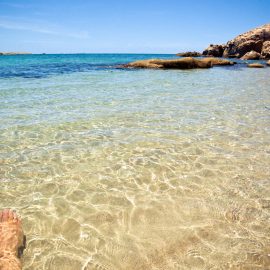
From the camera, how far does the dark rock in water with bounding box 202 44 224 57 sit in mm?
73500

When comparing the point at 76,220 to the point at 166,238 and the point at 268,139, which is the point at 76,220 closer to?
the point at 166,238

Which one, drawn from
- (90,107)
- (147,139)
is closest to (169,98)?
(90,107)

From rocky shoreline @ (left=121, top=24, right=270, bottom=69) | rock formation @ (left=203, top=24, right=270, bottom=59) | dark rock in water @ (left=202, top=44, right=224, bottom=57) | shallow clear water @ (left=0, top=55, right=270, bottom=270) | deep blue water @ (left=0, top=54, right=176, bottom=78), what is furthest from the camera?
dark rock in water @ (left=202, top=44, right=224, bottom=57)

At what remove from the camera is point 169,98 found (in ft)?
38.2

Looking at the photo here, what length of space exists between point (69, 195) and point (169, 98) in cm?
849

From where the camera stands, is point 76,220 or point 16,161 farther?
point 16,161

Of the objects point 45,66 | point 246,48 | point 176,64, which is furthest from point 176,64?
point 246,48

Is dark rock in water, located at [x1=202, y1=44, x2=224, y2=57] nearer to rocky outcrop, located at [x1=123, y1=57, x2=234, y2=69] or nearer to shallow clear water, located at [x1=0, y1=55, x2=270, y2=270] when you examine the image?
rocky outcrop, located at [x1=123, y1=57, x2=234, y2=69]

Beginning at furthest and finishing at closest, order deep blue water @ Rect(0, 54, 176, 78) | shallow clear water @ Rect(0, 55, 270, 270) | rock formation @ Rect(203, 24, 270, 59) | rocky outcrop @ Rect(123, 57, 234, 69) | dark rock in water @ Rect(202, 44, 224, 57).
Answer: dark rock in water @ Rect(202, 44, 224, 57), rock formation @ Rect(203, 24, 270, 59), rocky outcrop @ Rect(123, 57, 234, 69), deep blue water @ Rect(0, 54, 176, 78), shallow clear water @ Rect(0, 55, 270, 270)

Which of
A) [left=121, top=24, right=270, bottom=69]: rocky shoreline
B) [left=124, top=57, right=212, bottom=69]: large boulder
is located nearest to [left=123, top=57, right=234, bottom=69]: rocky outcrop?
[left=124, top=57, right=212, bottom=69]: large boulder

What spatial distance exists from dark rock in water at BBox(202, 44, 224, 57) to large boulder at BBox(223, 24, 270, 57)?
6723 millimetres

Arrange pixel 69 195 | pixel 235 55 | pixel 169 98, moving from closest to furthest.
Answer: pixel 69 195 → pixel 169 98 → pixel 235 55

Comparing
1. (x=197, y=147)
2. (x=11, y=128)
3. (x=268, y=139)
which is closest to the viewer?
(x=197, y=147)

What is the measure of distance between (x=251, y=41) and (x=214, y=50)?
40.1 feet
